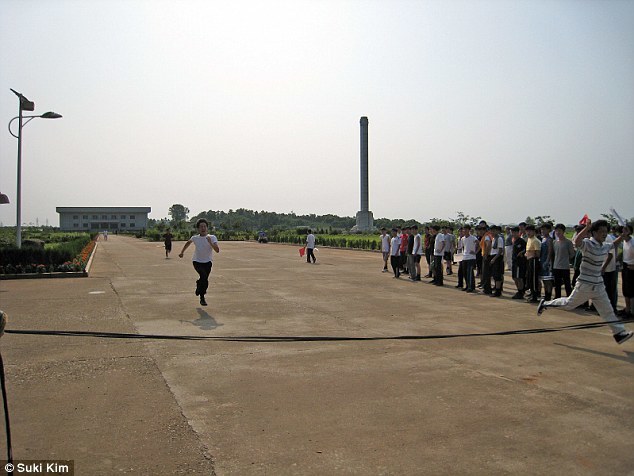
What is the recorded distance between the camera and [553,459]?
3.82 metres

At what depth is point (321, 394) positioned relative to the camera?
17.2 ft

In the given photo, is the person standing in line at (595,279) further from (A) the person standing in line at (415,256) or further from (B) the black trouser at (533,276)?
(A) the person standing in line at (415,256)

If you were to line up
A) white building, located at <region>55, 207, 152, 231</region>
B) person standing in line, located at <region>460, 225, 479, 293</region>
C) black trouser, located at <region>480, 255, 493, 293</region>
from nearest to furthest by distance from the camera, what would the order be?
black trouser, located at <region>480, 255, 493, 293</region> → person standing in line, located at <region>460, 225, 479, 293</region> → white building, located at <region>55, 207, 152, 231</region>

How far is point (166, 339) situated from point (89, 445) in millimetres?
3456

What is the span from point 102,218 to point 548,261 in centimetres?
13268

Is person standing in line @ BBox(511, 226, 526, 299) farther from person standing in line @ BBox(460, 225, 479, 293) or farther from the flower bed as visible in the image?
the flower bed

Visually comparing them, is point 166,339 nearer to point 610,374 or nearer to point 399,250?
point 610,374

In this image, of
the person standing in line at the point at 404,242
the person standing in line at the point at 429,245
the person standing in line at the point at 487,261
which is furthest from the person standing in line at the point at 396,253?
the person standing in line at the point at 487,261

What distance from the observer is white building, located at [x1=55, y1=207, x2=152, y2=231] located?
414 ft

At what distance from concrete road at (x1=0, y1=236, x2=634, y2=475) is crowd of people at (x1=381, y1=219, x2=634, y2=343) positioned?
2.33 feet

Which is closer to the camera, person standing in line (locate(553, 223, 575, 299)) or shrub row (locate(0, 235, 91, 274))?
person standing in line (locate(553, 223, 575, 299))

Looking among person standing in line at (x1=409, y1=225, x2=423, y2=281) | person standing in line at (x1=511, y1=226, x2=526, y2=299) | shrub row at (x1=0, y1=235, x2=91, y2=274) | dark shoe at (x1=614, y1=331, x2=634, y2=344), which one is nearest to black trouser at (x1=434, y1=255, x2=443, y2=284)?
person standing in line at (x1=409, y1=225, x2=423, y2=281)

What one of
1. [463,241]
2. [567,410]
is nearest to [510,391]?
[567,410]

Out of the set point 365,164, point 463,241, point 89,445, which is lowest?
point 89,445
